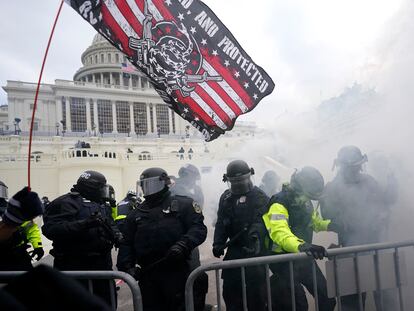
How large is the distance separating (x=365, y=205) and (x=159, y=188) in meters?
2.36

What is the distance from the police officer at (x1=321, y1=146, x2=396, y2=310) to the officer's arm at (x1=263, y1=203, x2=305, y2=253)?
999mm

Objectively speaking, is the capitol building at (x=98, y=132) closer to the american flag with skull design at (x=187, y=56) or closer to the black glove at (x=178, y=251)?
the american flag with skull design at (x=187, y=56)

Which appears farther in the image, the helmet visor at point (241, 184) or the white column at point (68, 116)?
the white column at point (68, 116)

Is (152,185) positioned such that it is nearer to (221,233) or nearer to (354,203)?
(221,233)

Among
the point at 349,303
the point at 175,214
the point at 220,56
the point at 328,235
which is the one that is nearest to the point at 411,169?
the point at 328,235

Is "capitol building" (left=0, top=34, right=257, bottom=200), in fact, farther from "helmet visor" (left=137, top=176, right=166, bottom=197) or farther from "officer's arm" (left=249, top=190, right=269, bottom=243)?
"helmet visor" (left=137, top=176, right=166, bottom=197)

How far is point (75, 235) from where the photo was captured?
10.8ft

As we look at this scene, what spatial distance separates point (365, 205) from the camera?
4.01m

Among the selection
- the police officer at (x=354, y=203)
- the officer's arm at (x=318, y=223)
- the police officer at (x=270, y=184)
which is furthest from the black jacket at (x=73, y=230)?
the police officer at (x=270, y=184)

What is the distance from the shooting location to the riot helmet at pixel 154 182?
11.1 feet

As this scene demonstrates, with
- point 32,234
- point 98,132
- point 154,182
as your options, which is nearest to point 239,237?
point 154,182

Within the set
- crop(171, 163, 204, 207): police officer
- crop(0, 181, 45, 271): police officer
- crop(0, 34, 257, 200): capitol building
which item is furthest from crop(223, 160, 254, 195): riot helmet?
crop(0, 34, 257, 200): capitol building

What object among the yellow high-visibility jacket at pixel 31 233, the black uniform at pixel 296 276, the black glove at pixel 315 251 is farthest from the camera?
the yellow high-visibility jacket at pixel 31 233

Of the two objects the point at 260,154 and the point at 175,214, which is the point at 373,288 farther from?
the point at 260,154
